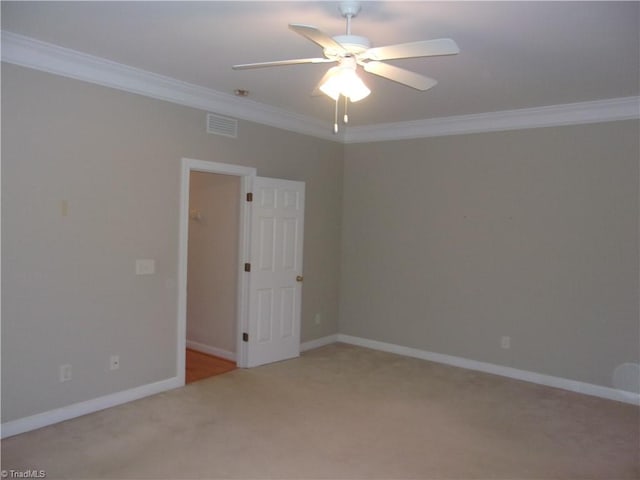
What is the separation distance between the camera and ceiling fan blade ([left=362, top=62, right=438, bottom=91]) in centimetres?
267

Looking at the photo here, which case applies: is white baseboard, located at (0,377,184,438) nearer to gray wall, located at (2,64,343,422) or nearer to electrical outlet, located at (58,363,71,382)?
gray wall, located at (2,64,343,422)

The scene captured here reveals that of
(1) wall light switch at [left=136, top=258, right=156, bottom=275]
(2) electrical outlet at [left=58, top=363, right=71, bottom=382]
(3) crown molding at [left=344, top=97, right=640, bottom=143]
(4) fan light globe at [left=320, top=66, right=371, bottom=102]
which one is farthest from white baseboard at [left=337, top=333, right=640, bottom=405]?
(4) fan light globe at [left=320, top=66, right=371, bottom=102]

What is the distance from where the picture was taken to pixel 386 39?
3.07m

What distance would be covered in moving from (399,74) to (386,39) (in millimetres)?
488

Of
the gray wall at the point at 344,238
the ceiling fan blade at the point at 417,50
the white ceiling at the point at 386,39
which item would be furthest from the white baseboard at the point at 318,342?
the ceiling fan blade at the point at 417,50

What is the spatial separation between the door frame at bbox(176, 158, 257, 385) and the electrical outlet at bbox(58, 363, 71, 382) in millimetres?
957

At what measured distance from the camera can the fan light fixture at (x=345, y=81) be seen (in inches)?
103

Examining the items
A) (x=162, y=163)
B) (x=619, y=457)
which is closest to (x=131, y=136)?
(x=162, y=163)

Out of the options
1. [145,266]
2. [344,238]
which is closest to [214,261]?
[145,266]

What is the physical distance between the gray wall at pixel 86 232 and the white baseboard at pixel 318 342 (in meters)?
1.78

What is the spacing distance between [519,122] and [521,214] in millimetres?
921

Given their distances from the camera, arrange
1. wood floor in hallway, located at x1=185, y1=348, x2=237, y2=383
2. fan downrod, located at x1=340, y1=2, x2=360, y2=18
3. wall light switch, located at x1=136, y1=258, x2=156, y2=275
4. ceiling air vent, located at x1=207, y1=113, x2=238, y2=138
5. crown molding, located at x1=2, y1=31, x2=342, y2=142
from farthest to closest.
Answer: wood floor in hallway, located at x1=185, y1=348, x2=237, y2=383 < ceiling air vent, located at x1=207, y1=113, x2=238, y2=138 < wall light switch, located at x1=136, y1=258, x2=156, y2=275 < crown molding, located at x1=2, y1=31, x2=342, y2=142 < fan downrod, located at x1=340, y1=2, x2=360, y2=18

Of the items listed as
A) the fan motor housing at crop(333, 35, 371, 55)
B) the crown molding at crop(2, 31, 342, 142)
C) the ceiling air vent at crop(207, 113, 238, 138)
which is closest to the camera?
the fan motor housing at crop(333, 35, 371, 55)

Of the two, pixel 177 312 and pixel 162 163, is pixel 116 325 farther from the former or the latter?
pixel 162 163
